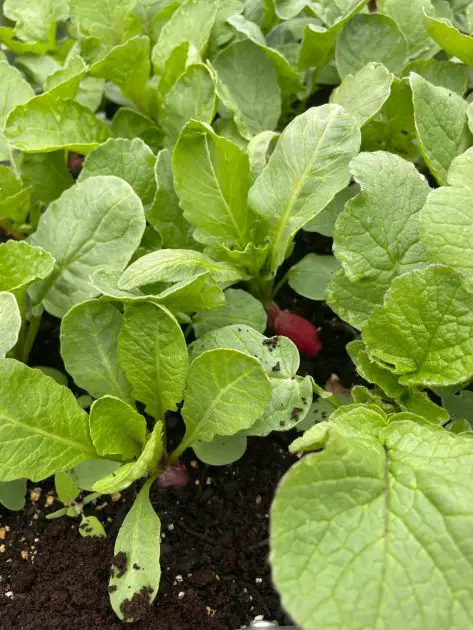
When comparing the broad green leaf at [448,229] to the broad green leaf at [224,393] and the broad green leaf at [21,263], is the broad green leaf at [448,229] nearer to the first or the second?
the broad green leaf at [224,393]

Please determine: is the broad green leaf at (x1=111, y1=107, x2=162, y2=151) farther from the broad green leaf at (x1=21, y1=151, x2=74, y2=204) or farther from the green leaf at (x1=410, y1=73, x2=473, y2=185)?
the green leaf at (x1=410, y1=73, x2=473, y2=185)

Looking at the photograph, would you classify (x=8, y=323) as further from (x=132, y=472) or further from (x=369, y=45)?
(x=369, y=45)

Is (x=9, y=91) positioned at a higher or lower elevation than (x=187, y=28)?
lower

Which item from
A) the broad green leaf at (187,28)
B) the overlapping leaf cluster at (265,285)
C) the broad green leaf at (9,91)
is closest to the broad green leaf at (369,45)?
the overlapping leaf cluster at (265,285)

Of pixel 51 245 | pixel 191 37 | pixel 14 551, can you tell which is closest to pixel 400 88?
pixel 191 37

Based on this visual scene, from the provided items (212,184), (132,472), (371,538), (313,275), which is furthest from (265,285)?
(371,538)

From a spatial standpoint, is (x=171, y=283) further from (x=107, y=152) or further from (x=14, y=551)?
(x=14, y=551)

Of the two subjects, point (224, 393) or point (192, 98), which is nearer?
point (224, 393)

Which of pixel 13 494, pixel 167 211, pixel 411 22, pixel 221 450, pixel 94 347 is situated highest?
pixel 411 22
